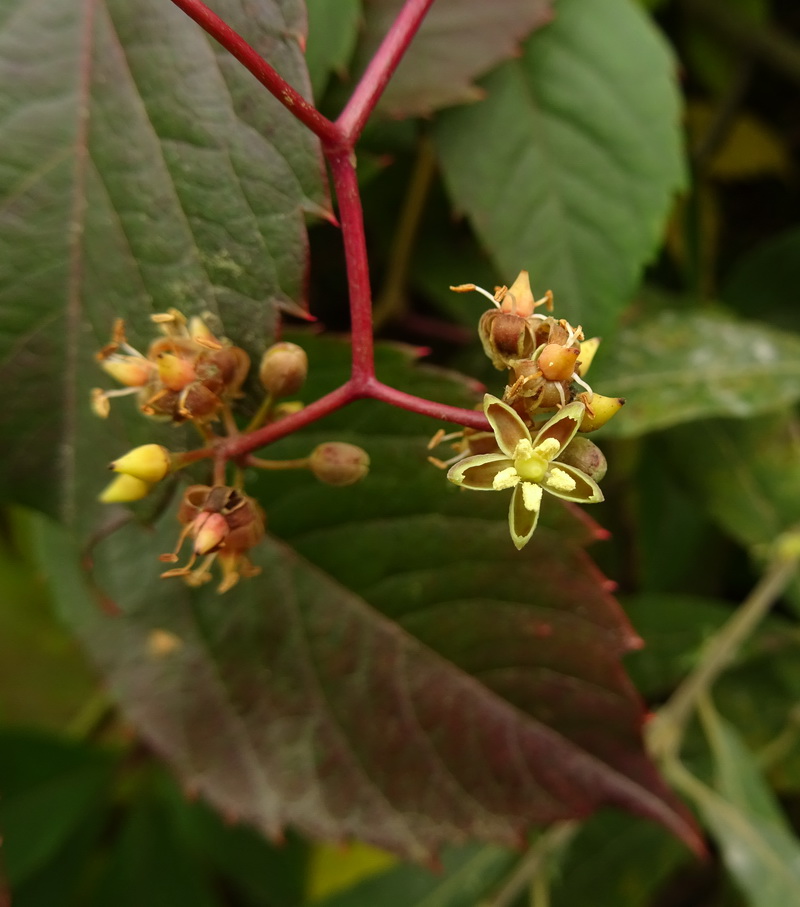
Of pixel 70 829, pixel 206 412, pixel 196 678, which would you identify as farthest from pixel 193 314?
pixel 70 829

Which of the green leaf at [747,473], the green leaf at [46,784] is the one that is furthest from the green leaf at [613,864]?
the green leaf at [46,784]

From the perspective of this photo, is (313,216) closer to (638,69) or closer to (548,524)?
(548,524)

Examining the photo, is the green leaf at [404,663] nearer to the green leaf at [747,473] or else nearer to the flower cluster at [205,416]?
the flower cluster at [205,416]

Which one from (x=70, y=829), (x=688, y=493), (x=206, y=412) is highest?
(x=206, y=412)

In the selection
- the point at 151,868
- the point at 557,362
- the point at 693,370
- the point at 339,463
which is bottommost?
the point at 151,868

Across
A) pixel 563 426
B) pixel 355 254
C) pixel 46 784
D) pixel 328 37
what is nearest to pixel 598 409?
pixel 563 426

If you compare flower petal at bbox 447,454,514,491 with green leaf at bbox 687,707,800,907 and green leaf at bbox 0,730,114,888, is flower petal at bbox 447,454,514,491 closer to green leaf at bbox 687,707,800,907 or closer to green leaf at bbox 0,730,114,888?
green leaf at bbox 687,707,800,907

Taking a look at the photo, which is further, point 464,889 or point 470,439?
point 464,889

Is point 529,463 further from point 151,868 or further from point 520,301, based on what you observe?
point 151,868
